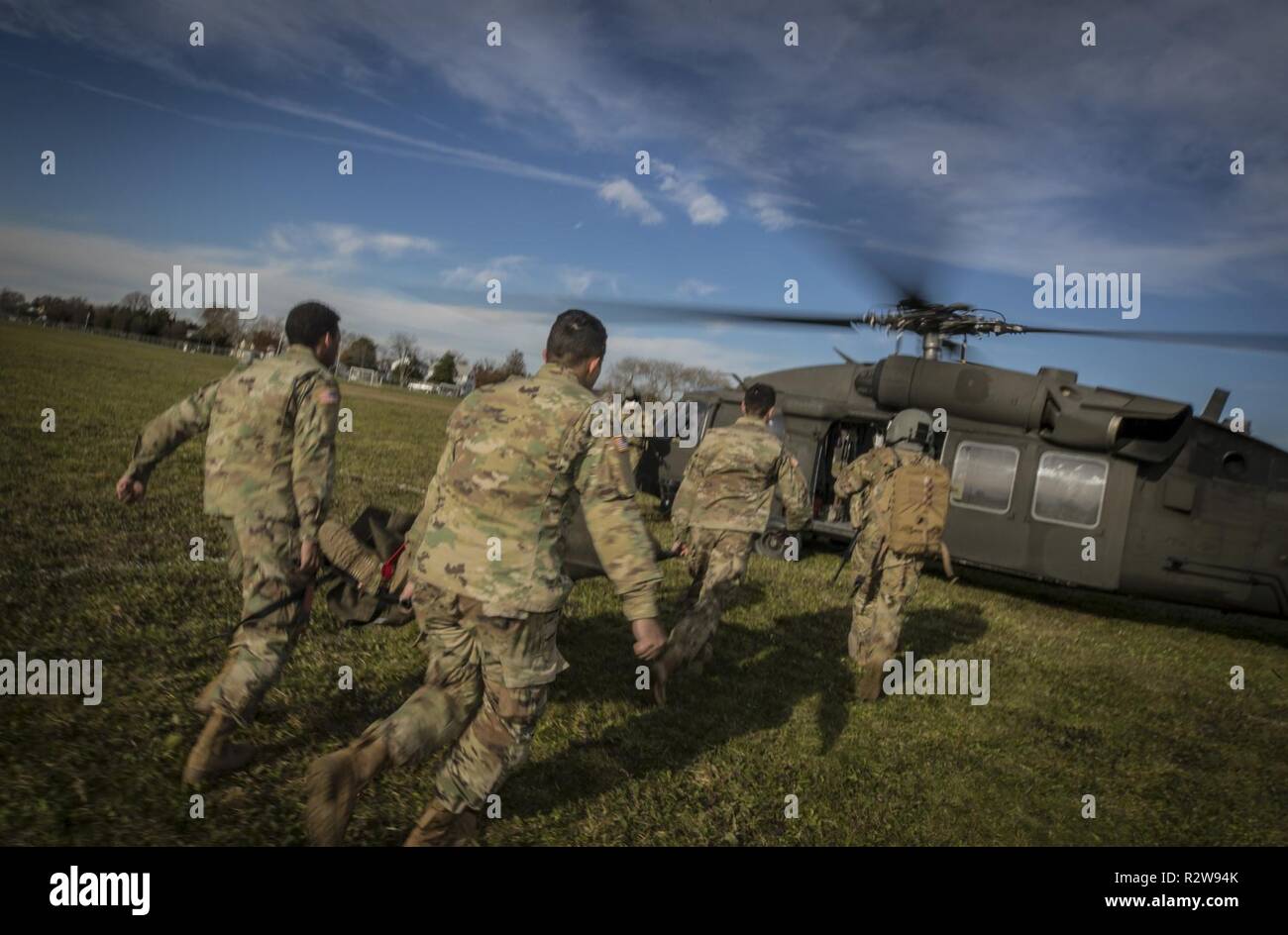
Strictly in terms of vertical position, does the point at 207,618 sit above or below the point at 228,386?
below

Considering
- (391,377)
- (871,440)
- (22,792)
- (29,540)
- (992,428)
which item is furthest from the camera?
(391,377)

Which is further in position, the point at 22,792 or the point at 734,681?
the point at 734,681

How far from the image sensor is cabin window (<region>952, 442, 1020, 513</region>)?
10742 mm

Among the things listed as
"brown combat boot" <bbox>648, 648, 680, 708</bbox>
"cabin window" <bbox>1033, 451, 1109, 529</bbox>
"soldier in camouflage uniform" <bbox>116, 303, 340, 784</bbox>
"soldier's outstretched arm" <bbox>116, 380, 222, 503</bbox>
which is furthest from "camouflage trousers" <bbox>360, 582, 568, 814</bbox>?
"cabin window" <bbox>1033, 451, 1109, 529</bbox>

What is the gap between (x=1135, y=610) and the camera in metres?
12.0

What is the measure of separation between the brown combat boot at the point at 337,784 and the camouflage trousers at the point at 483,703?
62 millimetres

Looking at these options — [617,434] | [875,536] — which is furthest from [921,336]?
[617,434]

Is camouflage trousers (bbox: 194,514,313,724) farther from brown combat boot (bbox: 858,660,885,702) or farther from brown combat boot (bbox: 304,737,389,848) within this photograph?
brown combat boot (bbox: 858,660,885,702)

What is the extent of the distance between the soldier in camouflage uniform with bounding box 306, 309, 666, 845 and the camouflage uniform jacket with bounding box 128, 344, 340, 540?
89 cm

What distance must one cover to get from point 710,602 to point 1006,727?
99.7 inches

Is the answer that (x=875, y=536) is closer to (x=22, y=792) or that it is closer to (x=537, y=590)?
(x=537, y=590)

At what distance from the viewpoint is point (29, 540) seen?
687 centimetres

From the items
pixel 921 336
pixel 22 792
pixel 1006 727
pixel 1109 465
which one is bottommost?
pixel 1006 727

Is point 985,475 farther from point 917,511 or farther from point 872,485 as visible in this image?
point 917,511
